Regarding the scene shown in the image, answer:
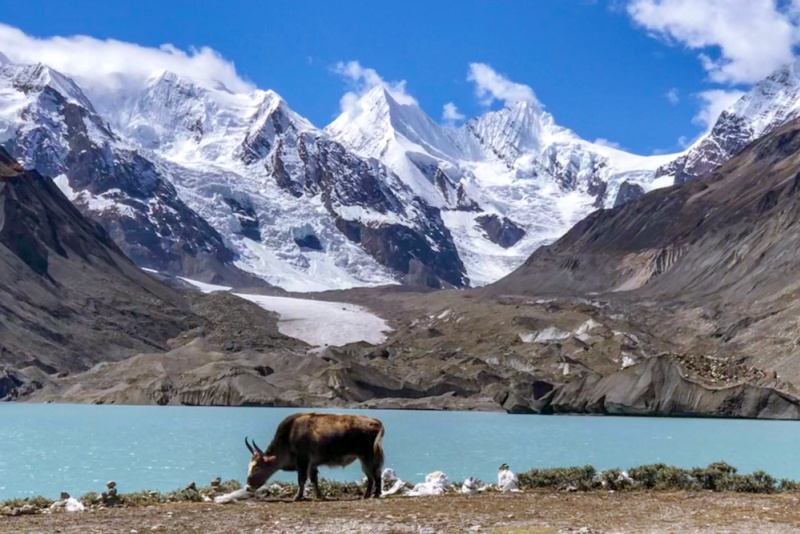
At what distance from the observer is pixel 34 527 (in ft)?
68.9

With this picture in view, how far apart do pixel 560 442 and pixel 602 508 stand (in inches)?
1943

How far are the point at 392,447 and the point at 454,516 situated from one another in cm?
4245

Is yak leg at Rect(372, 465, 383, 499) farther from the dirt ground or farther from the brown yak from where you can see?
the dirt ground

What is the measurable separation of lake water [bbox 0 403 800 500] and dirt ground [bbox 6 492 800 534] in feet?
45.7

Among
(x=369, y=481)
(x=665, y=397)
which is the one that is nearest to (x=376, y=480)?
(x=369, y=481)

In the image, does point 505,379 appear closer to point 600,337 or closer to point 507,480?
point 600,337

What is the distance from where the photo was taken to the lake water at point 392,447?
44.0 meters

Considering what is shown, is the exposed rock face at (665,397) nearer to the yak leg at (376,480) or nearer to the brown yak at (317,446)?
the yak leg at (376,480)

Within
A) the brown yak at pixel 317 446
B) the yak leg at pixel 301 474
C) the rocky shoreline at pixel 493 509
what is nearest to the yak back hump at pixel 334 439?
the brown yak at pixel 317 446

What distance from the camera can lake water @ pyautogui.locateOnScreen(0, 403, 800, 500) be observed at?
4400 centimetres

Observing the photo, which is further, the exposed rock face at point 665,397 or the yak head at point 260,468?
the exposed rock face at point 665,397

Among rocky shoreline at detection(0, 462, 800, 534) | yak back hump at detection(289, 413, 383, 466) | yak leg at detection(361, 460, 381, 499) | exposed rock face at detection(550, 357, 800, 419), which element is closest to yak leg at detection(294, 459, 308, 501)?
yak back hump at detection(289, 413, 383, 466)

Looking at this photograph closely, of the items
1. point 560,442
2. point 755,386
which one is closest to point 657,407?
point 755,386

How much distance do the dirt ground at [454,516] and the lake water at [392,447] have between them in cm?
1393
